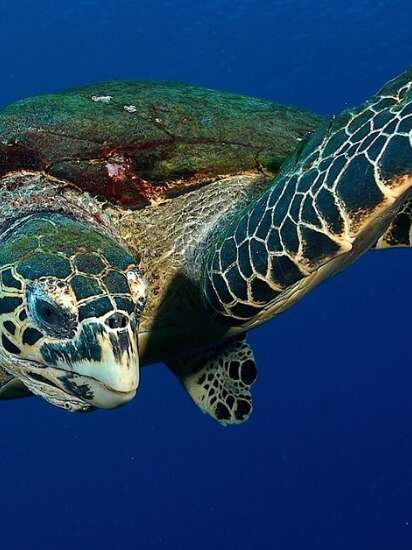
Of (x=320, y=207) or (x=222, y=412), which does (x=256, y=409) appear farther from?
(x=320, y=207)

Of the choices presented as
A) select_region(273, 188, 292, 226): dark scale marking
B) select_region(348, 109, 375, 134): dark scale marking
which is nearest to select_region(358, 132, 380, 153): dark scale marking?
select_region(348, 109, 375, 134): dark scale marking

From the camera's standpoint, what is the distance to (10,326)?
3.04 metres

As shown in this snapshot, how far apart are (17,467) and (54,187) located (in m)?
38.9

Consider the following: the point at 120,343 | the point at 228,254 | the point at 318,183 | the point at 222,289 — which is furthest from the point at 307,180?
the point at 120,343

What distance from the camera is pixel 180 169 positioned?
392 centimetres

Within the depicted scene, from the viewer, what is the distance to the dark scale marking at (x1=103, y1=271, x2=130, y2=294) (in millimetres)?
2879

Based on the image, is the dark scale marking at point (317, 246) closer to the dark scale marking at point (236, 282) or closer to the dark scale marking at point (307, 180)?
the dark scale marking at point (307, 180)

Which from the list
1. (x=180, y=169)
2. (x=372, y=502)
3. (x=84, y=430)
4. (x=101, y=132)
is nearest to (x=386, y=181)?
(x=180, y=169)

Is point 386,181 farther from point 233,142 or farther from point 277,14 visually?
point 277,14

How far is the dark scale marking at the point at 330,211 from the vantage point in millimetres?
2654

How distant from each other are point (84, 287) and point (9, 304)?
0.40 m

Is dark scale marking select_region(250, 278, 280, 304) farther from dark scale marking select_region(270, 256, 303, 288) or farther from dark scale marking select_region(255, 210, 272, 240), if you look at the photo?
dark scale marking select_region(255, 210, 272, 240)

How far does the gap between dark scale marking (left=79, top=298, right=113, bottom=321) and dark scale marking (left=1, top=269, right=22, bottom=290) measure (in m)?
0.36

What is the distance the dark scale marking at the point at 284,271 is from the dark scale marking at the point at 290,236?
0.18 feet
